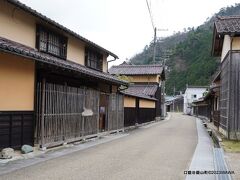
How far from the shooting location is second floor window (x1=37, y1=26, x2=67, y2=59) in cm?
1631

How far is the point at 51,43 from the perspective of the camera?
1759 centimetres

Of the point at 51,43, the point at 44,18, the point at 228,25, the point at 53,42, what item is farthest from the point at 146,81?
the point at 44,18

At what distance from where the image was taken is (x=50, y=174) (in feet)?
29.7

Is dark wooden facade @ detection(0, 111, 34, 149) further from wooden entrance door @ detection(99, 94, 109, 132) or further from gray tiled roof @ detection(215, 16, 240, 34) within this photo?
gray tiled roof @ detection(215, 16, 240, 34)

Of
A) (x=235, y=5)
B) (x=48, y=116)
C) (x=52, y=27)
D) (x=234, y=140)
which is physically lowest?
(x=234, y=140)

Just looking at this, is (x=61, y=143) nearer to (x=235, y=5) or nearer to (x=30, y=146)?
(x=30, y=146)

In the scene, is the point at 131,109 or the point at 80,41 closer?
the point at 80,41

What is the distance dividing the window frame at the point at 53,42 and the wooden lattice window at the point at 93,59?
12.3 ft

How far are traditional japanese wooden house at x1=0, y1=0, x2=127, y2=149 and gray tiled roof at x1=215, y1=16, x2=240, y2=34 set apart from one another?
688cm

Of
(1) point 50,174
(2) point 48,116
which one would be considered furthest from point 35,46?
(1) point 50,174

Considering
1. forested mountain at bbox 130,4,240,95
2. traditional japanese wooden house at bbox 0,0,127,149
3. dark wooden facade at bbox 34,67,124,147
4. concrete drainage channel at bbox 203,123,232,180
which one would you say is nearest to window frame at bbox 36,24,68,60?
traditional japanese wooden house at bbox 0,0,127,149

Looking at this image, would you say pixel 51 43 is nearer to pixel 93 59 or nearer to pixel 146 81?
pixel 93 59

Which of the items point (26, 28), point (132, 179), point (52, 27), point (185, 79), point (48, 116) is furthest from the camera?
point (185, 79)

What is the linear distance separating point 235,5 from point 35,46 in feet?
384
